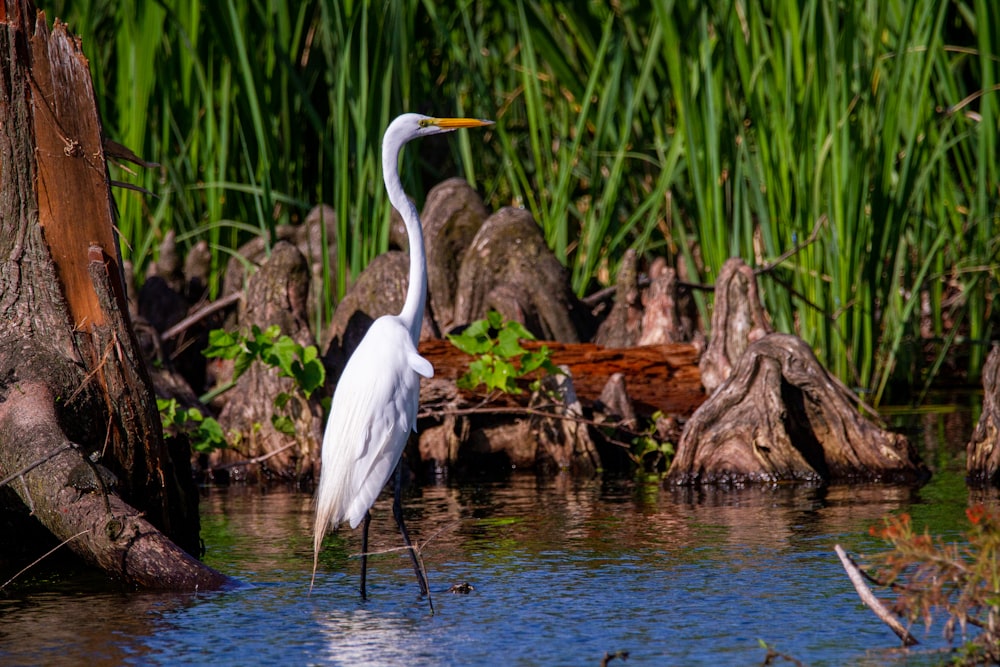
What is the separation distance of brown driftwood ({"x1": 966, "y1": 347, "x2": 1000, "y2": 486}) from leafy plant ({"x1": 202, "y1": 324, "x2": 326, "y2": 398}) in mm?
3834

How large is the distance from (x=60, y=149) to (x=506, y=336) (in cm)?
337

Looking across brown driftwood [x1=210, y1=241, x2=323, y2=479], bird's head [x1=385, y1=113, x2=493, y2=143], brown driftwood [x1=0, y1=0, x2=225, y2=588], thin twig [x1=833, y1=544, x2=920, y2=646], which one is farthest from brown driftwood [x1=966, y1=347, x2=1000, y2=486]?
brown driftwood [x1=0, y1=0, x2=225, y2=588]

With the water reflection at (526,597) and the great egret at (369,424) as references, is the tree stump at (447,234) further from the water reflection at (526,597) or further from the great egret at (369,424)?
the great egret at (369,424)

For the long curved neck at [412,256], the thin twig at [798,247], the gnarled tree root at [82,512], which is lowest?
the gnarled tree root at [82,512]

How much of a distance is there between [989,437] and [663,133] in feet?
15.7

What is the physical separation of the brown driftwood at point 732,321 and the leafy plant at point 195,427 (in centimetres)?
321

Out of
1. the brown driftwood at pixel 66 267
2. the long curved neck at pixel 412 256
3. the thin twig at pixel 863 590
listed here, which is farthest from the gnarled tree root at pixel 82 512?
the thin twig at pixel 863 590

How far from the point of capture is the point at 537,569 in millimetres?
5316

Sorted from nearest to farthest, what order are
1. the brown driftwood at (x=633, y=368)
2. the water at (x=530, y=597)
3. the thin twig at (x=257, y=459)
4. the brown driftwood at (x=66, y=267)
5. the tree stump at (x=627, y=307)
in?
the water at (x=530, y=597) < the brown driftwood at (x=66, y=267) < the thin twig at (x=257, y=459) < the brown driftwood at (x=633, y=368) < the tree stump at (x=627, y=307)

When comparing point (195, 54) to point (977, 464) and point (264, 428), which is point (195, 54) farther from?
point (977, 464)

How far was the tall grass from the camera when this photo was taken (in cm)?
926

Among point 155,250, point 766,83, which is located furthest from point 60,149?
point 155,250

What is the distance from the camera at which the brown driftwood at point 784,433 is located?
25.1ft

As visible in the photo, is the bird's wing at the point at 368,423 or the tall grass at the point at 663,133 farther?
the tall grass at the point at 663,133
